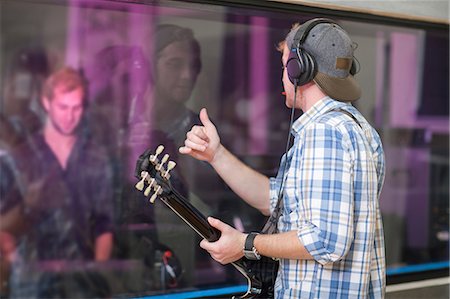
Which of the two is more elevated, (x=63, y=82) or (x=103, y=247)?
(x=63, y=82)

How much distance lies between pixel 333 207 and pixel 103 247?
2.53 meters

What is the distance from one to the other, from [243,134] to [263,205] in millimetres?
2368

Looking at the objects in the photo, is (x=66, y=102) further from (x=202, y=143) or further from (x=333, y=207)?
(x=333, y=207)

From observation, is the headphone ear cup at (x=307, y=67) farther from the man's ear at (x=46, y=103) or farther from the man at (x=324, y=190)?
the man's ear at (x=46, y=103)

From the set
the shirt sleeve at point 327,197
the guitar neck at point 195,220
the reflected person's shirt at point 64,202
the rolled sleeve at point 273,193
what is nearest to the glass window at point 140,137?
the reflected person's shirt at point 64,202

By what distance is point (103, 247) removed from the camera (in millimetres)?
4227

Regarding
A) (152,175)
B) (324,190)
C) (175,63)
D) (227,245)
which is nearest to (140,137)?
(175,63)

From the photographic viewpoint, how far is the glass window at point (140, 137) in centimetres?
344

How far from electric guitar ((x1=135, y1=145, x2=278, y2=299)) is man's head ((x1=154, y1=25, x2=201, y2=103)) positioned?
3.58 ft

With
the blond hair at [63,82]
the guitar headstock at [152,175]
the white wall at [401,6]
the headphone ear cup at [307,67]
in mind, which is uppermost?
the white wall at [401,6]

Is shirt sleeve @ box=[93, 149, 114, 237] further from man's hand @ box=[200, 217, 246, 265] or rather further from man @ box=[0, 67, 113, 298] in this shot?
man's hand @ box=[200, 217, 246, 265]

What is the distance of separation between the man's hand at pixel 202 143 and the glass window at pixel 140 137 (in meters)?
0.89

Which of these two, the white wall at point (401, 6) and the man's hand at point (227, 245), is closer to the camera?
the man's hand at point (227, 245)

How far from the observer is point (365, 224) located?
2096 millimetres
